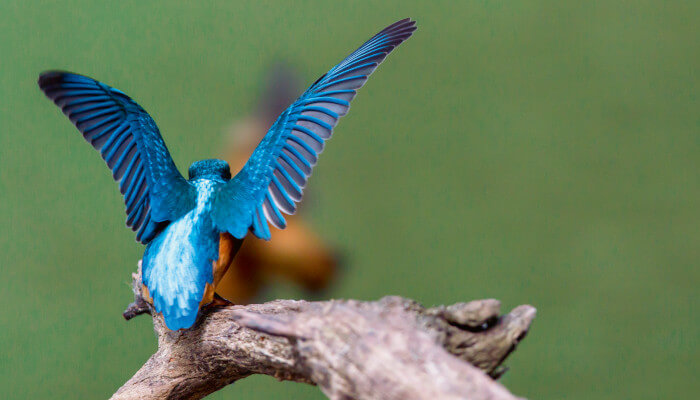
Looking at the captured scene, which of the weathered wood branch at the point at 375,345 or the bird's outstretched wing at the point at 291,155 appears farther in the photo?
the bird's outstretched wing at the point at 291,155

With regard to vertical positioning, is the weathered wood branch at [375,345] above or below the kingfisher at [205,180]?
below

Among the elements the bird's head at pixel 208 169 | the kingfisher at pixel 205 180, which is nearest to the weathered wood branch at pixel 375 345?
the kingfisher at pixel 205 180

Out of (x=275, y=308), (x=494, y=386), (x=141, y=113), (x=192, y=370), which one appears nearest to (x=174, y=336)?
(x=192, y=370)

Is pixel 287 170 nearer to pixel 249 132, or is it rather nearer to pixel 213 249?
pixel 213 249

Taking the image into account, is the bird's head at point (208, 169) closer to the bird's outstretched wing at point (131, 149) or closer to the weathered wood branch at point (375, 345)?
the bird's outstretched wing at point (131, 149)

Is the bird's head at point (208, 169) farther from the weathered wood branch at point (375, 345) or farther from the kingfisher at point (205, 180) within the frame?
the weathered wood branch at point (375, 345)
